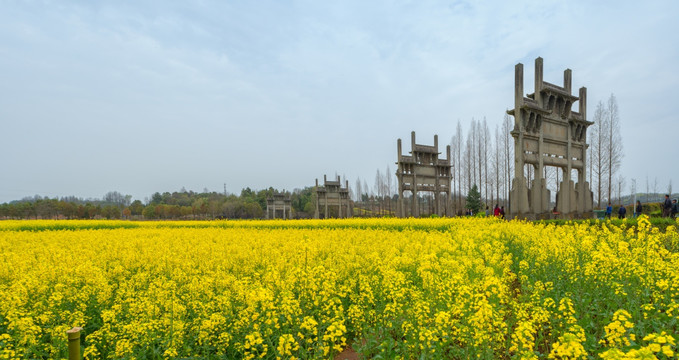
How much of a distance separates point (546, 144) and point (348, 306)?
17202 mm

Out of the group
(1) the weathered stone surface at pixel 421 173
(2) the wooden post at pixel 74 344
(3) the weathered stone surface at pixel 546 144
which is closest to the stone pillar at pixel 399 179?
(1) the weathered stone surface at pixel 421 173

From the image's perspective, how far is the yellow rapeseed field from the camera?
3.12 meters

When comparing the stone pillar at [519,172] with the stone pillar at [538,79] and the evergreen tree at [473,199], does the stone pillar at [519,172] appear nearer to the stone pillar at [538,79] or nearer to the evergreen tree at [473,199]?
the stone pillar at [538,79]

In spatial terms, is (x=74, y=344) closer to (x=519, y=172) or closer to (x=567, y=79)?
(x=519, y=172)

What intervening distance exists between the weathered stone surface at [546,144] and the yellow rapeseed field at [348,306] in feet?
32.7

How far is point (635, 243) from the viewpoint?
6.96 meters

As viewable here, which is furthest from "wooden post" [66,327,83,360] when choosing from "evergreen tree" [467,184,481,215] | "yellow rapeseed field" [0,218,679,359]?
"evergreen tree" [467,184,481,215]

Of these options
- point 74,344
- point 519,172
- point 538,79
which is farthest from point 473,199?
point 74,344

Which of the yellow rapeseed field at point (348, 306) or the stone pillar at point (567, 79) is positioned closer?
the yellow rapeseed field at point (348, 306)

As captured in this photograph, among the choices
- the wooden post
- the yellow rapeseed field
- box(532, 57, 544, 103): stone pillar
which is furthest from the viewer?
box(532, 57, 544, 103): stone pillar

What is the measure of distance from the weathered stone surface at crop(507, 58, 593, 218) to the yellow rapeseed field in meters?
9.97

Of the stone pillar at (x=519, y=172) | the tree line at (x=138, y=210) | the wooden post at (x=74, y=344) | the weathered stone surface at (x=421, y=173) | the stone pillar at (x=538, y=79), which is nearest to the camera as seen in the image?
the wooden post at (x=74, y=344)

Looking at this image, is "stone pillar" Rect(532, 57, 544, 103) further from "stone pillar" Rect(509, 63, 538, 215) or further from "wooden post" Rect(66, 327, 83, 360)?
"wooden post" Rect(66, 327, 83, 360)

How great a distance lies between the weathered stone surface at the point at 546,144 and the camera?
16.9 meters
